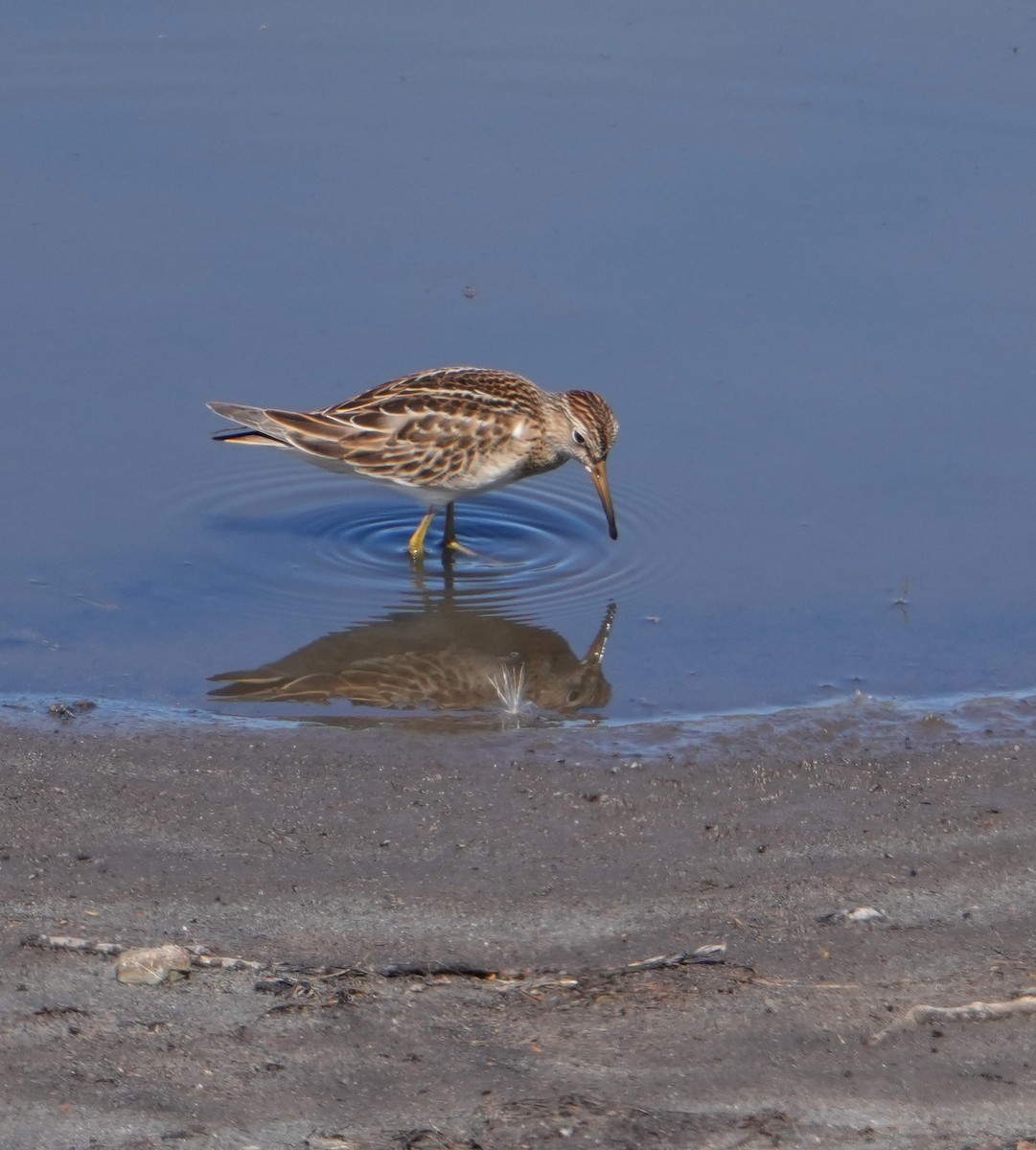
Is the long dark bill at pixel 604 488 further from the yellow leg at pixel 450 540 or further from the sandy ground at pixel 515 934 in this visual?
the sandy ground at pixel 515 934

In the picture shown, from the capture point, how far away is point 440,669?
24.5 feet

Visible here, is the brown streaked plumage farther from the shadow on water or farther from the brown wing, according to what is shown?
the shadow on water

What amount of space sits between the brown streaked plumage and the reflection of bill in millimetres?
885

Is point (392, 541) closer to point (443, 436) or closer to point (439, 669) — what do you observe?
point (443, 436)

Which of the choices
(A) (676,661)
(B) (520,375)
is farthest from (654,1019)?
(B) (520,375)

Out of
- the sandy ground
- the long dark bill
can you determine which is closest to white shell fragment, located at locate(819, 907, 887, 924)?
the sandy ground

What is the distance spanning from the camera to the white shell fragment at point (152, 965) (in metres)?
4.86

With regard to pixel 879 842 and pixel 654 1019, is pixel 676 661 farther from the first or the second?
pixel 654 1019

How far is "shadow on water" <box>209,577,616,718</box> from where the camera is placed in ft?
23.5

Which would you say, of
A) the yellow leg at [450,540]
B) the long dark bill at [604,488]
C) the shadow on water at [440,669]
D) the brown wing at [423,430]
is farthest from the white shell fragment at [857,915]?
the brown wing at [423,430]

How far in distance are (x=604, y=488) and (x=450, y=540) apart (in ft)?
2.67

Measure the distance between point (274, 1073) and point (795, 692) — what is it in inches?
137

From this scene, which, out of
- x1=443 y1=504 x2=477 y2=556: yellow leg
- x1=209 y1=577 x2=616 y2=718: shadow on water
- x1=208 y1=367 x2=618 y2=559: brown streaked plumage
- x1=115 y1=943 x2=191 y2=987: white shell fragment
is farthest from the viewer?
x1=443 y1=504 x2=477 y2=556: yellow leg

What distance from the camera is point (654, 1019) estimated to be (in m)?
4.72
